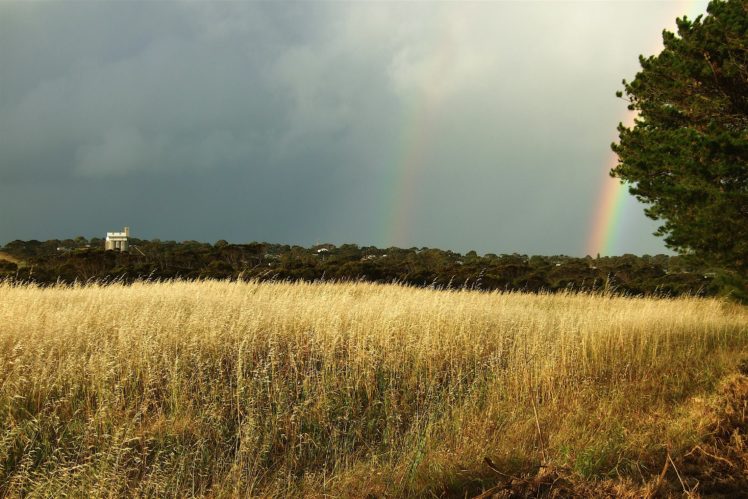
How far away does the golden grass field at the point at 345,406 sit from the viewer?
4.62m

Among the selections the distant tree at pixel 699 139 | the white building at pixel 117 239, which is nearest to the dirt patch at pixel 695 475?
the distant tree at pixel 699 139

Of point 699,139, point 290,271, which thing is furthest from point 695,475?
point 290,271

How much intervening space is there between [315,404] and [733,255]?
1110cm

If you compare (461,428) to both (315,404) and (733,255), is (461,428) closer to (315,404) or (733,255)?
(315,404)

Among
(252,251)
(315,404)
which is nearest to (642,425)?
(315,404)

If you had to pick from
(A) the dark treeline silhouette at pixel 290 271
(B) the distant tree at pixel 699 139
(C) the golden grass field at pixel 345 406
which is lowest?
(C) the golden grass field at pixel 345 406

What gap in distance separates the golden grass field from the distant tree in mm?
3387

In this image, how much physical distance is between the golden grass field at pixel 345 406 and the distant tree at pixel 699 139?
133 inches

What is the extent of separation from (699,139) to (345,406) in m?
8.88

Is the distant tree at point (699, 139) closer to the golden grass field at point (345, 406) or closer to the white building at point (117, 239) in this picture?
the golden grass field at point (345, 406)

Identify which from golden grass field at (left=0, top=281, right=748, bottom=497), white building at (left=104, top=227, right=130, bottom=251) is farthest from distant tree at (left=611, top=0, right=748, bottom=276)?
white building at (left=104, top=227, right=130, bottom=251)

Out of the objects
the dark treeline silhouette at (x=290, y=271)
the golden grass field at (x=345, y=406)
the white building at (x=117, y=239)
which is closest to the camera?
the golden grass field at (x=345, y=406)

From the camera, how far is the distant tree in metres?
11.4

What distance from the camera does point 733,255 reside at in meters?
12.9
